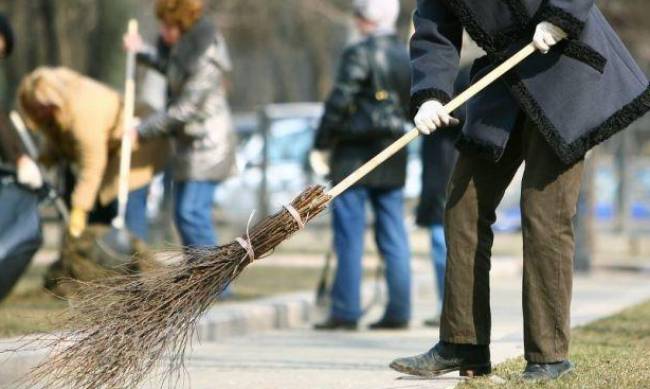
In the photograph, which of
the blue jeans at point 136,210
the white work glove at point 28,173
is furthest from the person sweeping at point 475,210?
the blue jeans at point 136,210

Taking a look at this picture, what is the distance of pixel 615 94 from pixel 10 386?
2.77 metres

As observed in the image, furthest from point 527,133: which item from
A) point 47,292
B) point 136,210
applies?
point 136,210

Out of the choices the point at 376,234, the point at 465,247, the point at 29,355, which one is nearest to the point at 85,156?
the point at 376,234

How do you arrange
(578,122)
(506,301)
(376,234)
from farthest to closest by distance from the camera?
(506,301), (376,234), (578,122)

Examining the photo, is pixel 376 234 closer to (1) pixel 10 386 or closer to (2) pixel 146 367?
(1) pixel 10 386

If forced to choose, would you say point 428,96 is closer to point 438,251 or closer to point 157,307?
point 157,307

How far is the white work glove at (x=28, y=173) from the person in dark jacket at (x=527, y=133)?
3.24 m

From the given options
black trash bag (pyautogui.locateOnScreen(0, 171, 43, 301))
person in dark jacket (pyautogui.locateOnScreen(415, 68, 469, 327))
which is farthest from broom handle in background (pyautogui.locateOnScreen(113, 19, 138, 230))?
person in dark jacket (pyautogui.locateOnScreen(415, 68, 469, 327))

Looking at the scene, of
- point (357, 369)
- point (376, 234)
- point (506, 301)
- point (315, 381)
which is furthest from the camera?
point (506, 301)

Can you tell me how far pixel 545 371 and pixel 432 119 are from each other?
3.16 feet

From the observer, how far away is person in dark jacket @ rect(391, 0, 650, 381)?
17.3 ft

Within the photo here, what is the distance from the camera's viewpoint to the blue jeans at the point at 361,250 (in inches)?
346

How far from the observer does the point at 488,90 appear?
5504 mm

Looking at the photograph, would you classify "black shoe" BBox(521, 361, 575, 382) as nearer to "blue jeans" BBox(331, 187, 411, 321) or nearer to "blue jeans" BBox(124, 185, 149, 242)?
"blue jeans" BBox(331, 187, 411, 321)
